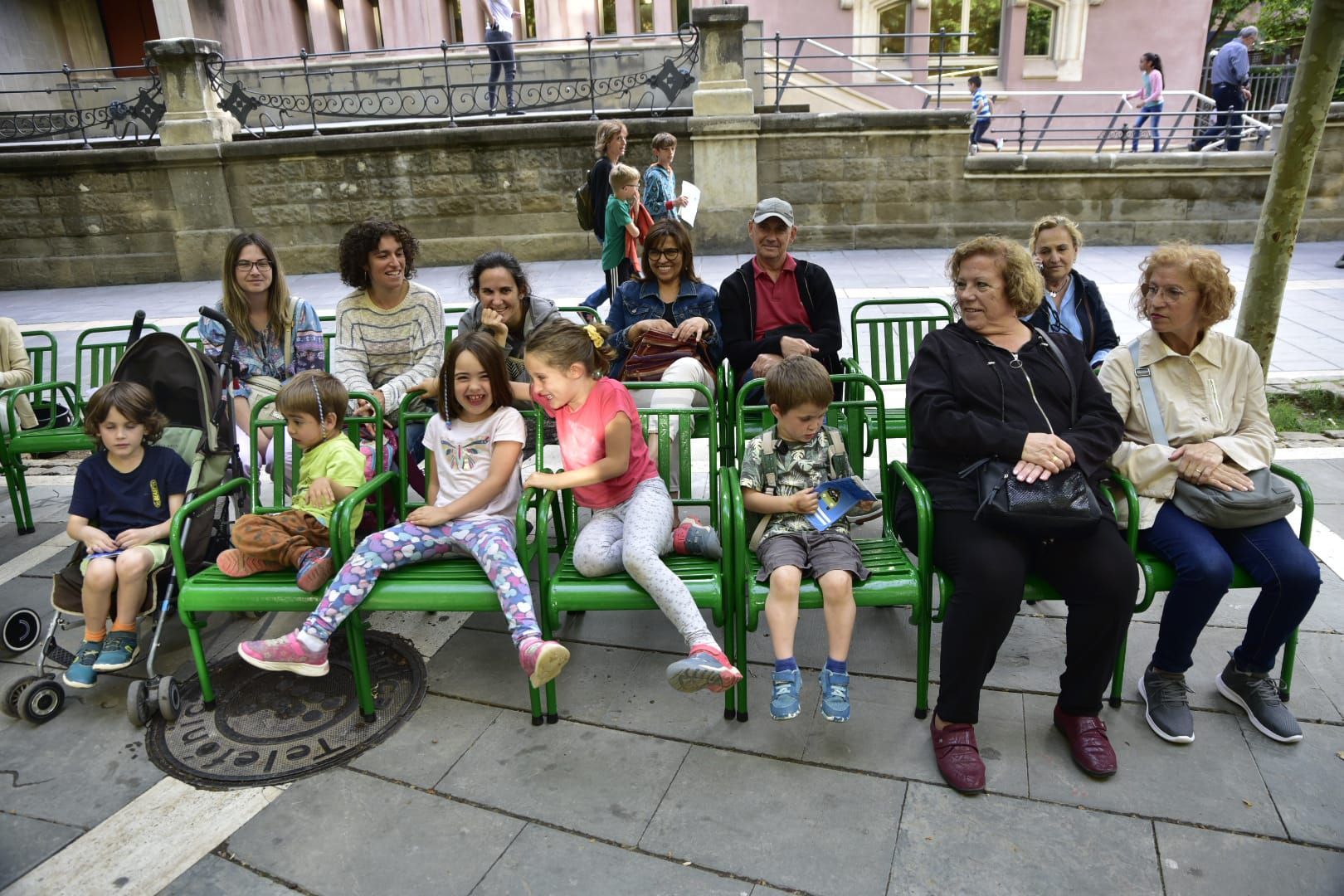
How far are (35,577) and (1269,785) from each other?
211 inches

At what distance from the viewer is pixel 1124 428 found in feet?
10.6

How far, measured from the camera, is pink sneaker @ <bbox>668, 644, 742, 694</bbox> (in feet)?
8.91

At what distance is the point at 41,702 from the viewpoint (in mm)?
3195

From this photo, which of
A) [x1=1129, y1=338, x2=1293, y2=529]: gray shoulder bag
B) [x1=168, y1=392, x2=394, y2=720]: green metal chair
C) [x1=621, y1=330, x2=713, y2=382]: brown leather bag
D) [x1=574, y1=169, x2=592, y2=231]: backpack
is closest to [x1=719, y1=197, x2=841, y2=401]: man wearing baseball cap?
[x1=621, y1=330, x2=713, y2=382]: brown leather bag

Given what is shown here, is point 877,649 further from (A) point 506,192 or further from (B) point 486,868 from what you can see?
(A) point 506,192

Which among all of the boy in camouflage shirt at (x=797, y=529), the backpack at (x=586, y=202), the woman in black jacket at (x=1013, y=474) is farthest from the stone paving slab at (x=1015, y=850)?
the backpack at (x=586, y=202)

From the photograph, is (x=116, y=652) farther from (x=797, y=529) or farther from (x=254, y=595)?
(x=797, y=529)

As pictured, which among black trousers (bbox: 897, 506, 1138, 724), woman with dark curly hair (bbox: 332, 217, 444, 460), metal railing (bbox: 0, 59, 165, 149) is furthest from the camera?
metal railing (bbox: 0, 59, 165, 149)

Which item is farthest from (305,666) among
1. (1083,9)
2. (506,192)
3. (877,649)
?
(1083,9)

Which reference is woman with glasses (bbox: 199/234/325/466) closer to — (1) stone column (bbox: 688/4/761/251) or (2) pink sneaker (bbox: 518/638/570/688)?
(2) pink sneaker (bbox: 518/638/570/688)

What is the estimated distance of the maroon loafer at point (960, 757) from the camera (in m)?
2.64

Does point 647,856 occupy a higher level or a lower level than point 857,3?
lower

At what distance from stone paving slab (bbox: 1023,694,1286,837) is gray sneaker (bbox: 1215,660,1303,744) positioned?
7cm

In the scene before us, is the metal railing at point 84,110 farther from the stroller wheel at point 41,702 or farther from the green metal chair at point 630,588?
the green metal chair at point 630,588
